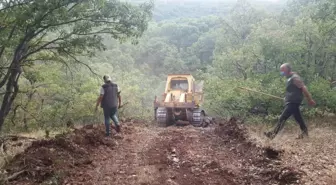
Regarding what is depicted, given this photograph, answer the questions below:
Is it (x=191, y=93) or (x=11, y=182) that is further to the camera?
(x=191, y=93)

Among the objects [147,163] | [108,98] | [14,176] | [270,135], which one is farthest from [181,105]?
[14,176]

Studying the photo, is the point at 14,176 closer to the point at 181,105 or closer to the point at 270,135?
the point at 270,135

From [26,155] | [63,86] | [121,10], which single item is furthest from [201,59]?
[26,155]

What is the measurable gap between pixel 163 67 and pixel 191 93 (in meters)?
44.8

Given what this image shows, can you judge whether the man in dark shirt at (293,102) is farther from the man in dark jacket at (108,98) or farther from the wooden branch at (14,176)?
the wooden branch at (14,176)

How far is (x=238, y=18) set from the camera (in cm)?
4609

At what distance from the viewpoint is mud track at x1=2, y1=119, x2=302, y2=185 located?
5414mm

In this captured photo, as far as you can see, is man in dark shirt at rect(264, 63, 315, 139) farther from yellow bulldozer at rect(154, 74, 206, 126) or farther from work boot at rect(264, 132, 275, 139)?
yellow bulldozer at rect(154, 74, 206, 126)

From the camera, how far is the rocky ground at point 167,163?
17.6 ft

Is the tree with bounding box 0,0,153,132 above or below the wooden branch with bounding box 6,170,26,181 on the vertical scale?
above

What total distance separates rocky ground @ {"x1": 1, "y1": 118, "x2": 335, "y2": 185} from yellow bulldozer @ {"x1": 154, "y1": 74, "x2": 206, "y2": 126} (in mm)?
6955

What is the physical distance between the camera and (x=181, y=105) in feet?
51.3

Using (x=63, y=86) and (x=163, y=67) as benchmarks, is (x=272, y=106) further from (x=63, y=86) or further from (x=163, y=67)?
(x=163, y=67)

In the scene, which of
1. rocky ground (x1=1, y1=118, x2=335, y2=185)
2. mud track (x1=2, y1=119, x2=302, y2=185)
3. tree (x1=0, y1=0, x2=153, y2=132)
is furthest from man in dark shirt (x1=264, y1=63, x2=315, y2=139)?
tree (x1=0, y1=0, x2=153, y2=132)
